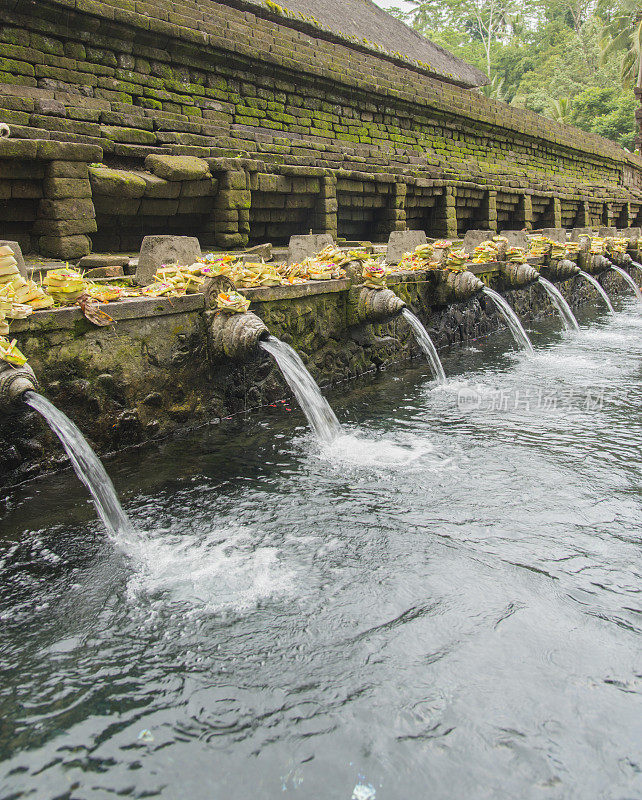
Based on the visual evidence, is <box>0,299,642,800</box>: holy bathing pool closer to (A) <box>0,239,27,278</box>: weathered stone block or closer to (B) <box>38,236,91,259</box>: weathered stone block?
(A) <box>0,239,27,278</box>: weathered stone block

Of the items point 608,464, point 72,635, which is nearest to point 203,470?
point 72,635

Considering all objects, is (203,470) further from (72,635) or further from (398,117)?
(398,117)

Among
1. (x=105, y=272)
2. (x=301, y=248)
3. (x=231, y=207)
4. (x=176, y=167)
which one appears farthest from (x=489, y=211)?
(x=105, y=272)

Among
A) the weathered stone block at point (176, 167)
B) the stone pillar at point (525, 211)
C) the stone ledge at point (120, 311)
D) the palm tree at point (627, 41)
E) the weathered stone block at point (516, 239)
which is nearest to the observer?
the stone ledge at point (120, 311)

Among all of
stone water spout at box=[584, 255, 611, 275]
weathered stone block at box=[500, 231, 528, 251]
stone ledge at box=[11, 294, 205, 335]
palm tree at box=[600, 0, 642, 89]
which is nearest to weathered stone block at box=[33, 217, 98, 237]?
stone ledge at box=[11, 294, 205, 335]

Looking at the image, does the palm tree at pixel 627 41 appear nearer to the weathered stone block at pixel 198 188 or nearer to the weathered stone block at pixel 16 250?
the weathered stone block at pixel 198 188

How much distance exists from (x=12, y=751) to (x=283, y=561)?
1.44 m

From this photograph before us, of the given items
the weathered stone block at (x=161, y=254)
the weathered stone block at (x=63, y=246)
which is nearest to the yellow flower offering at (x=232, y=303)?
the weathered stone block at (x=161, y=254)

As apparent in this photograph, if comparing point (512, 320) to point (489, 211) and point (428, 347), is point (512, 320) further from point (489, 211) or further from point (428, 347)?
point (489, 211)

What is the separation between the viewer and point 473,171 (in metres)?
15.3

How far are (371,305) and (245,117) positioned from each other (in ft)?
15.0

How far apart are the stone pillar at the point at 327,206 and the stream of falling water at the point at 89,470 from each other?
7142 millimetres

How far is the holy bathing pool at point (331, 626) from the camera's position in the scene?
2113 millimetres

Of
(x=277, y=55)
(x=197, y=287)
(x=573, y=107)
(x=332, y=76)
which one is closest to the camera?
(x=197, y=287)
